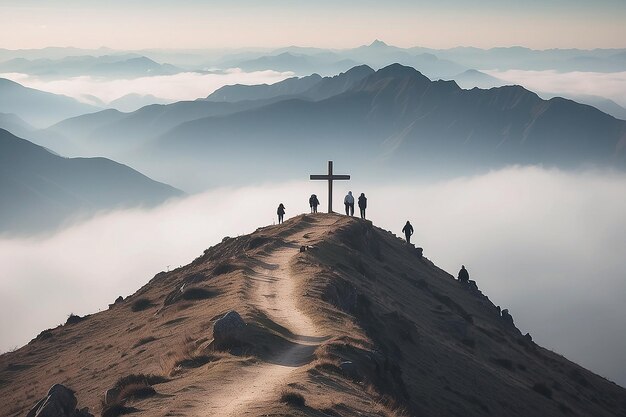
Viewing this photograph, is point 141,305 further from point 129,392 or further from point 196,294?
point 129,392

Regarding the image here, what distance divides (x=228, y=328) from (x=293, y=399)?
315 inches

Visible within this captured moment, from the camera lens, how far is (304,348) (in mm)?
33312

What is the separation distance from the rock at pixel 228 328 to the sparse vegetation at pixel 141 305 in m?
23.5

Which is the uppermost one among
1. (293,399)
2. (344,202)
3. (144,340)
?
(344,202)

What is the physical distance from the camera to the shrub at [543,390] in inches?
2010

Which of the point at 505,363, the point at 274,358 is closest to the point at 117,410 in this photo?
the point at 274,358

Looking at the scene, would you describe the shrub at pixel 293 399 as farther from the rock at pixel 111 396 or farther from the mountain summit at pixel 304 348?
the rock at pixel 111 396

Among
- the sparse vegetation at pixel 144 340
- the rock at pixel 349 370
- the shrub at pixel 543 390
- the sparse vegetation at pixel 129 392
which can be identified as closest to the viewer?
the sparse vegetation at pixel 129 392

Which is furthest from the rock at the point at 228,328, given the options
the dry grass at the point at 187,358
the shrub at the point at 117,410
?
the shrub at the point at 117,410

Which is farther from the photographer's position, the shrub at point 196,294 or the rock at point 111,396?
the shrub at point 196,294

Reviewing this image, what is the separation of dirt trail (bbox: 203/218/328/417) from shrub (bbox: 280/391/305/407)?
2.14 ft

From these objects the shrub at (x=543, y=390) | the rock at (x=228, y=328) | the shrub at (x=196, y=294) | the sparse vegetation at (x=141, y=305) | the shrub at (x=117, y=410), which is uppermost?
the shrub at (x=196, y=294)

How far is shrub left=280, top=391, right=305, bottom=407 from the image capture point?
25234 millimetres

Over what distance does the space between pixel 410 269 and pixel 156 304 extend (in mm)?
25365
